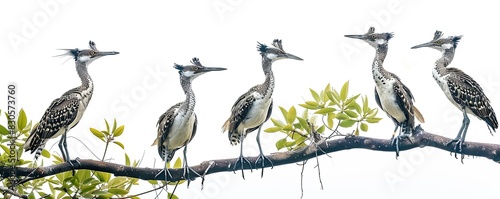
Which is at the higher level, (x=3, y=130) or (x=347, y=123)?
(x=3, y=130)

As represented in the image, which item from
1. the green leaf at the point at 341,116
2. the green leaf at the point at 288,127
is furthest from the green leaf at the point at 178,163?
the green leaf at the point at 341,116

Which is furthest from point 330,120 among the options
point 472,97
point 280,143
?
point 472,97

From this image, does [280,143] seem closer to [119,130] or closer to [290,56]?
[290,56]

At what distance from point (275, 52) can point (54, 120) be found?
67.2 inches

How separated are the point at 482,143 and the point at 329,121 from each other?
92 cm

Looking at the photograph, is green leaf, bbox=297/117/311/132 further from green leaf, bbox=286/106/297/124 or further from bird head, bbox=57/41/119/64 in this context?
bird head, bbox=57/41/119/64

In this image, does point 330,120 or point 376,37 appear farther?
point 376,37

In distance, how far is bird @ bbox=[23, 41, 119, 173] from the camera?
4.29 metres

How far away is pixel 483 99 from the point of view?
441 centimetres

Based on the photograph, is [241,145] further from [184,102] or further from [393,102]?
[393,102]

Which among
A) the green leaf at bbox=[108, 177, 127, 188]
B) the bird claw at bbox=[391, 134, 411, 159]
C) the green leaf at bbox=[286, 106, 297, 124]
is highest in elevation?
the green leaf at bbox=[286, 106, 297, 124]

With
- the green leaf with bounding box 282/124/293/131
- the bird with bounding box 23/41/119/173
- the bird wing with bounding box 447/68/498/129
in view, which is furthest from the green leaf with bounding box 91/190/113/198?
the bird wing with bounding box 447/68/498/129

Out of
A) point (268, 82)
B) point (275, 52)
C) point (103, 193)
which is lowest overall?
point (103, 193)

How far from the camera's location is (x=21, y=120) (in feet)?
13.3
